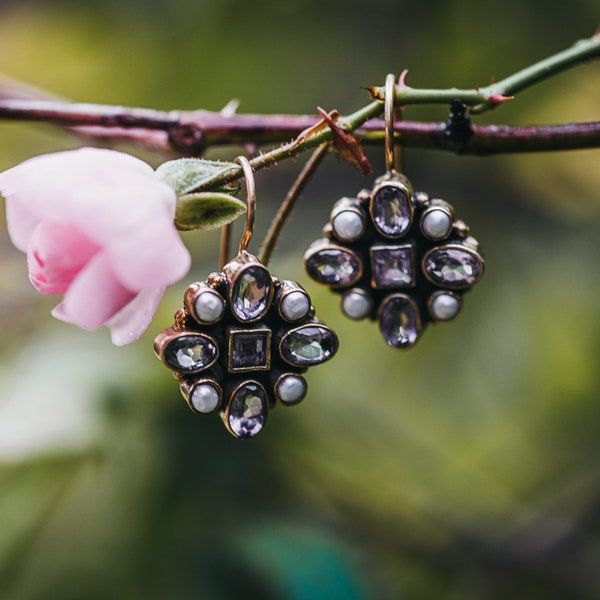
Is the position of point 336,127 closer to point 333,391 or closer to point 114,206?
point 114,206

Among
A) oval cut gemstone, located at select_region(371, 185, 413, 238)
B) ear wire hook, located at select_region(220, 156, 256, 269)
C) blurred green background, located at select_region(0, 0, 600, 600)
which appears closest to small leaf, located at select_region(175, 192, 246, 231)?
ear wire hook, located at select_region(220, 156, 256, 269)

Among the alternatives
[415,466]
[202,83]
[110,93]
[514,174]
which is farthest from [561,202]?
[110,93]

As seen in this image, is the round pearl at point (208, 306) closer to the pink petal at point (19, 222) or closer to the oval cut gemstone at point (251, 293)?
the oval cut gemstone at point (251, 293)

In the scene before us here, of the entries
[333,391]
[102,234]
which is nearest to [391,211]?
[102,234]

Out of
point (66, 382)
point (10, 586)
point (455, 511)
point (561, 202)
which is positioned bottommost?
point (10, 586)

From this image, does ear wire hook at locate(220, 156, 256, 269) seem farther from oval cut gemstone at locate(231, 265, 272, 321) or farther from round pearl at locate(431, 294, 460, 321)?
round pearl at locate(431, 294, 460, 321)

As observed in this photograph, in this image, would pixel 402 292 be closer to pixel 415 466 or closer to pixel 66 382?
pixel 66 382
